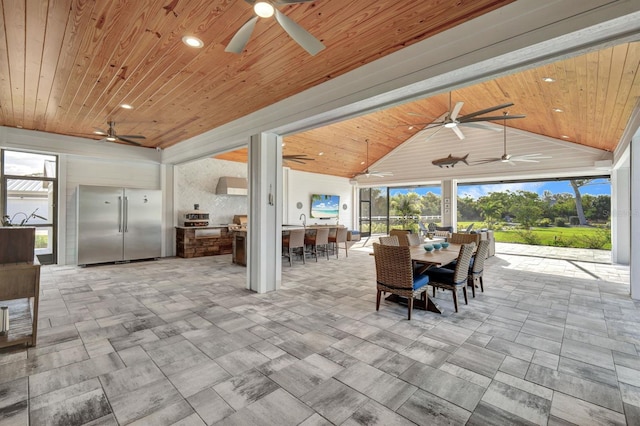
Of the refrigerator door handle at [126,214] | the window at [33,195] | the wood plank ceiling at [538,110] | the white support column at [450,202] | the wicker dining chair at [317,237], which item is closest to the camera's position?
the wood plank ceiling at [538,110]

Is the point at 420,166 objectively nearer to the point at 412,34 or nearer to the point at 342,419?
the point at 412,34

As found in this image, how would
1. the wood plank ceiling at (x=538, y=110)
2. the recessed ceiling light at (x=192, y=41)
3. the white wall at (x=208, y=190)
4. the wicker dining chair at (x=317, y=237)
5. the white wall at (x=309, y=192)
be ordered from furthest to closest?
1. the white wall at (x=309, y=192)
2. the white wall at (x=208, y=190)
3. the wicker dining chair at (x=317, y=237)
4. the wood plank ceiling at (x=538, y=110)
5. the recessed ceiling light at (x=192, y=41)

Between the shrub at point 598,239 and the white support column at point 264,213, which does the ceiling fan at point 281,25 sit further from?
the shrub at point 598,239

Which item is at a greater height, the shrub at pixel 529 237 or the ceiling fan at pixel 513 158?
the ceiling fan at pixel 513 158

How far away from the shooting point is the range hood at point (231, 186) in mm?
8469

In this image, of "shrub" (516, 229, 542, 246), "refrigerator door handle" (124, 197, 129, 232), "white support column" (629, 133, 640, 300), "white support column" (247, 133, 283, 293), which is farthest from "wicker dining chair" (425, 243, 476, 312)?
"shrub" (516, 229, 542, 246)

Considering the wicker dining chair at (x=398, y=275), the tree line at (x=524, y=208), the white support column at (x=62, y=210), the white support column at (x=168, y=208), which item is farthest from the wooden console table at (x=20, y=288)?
the tree line at (x=524, y=208)

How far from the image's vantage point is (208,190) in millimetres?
8664

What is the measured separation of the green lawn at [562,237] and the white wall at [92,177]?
11.5m

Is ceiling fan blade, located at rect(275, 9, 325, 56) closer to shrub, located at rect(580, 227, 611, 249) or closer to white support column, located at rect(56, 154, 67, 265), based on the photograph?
white support column, located at rect(56, 154, 67, 265)

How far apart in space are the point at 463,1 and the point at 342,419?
10.1ft

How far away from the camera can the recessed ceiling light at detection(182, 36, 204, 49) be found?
2.69 metres

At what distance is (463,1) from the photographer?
7.20 ft

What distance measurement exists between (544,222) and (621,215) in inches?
83.6
